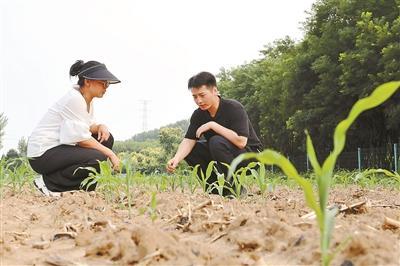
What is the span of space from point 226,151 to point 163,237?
9.03 ft

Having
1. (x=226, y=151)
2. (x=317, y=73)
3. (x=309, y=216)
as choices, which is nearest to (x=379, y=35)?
(x=317, y=73)

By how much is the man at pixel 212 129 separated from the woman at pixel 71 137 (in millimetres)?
686

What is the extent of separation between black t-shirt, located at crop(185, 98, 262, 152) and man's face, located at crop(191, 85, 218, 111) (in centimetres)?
16

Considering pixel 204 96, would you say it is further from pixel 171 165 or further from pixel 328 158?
pixel 328 158

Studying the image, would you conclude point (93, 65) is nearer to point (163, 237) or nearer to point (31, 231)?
point (31, 231)

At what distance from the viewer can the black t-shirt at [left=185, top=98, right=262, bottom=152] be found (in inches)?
181

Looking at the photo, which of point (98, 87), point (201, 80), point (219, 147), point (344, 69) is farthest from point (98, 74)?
point (344, 69)

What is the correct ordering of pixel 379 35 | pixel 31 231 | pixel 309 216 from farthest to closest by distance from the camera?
A: 1. pixel 379 35
2. pixel 31 231
3. pixel 309 216

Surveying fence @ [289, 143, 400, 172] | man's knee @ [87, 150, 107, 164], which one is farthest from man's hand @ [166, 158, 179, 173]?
fence @ [289, 143, 400, 172]

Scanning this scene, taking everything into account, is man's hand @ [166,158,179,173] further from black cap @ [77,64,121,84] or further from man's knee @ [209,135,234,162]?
black cap @ [77,64,121,84]

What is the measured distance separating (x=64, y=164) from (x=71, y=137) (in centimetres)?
27

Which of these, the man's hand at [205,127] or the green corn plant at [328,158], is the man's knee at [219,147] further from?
the green corn plant at [328,158]

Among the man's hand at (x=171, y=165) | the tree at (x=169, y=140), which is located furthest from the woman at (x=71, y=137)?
the tree at (x=169, y=140)

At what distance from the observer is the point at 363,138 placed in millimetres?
24078
